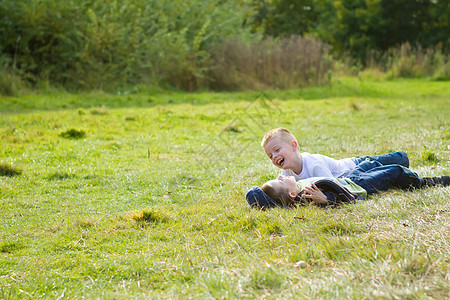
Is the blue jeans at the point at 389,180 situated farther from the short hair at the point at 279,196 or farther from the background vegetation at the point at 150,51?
the background vegetation at the point at 150,51

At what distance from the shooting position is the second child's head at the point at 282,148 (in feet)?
14.8

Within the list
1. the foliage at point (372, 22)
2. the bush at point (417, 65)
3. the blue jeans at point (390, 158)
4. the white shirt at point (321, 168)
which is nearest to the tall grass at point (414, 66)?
the bush at point (417, 65)

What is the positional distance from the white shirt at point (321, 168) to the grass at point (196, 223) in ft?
1.99

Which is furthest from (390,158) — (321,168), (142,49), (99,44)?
(142,49)

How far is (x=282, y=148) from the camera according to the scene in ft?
14.8

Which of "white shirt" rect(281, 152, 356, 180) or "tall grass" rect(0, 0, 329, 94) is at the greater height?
"tall grass" rect(0, 0, 329, 94)

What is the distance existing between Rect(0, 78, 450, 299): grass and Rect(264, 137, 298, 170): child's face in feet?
1.68

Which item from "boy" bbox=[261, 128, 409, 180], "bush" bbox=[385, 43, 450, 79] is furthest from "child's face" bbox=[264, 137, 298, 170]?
"bush" bbox=[385, 43, 450, 79]

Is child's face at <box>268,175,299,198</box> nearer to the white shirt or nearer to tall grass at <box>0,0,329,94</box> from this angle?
the white shirt

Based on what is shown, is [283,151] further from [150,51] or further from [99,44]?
[150,51]

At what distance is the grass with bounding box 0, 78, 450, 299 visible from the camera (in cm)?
263

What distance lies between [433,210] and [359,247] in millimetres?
869

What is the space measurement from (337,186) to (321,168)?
583 mm

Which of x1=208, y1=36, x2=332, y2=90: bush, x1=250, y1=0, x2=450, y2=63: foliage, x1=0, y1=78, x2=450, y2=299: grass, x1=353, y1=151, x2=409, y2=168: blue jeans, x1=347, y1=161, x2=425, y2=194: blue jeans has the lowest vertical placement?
x1=0, y1=78, x2=450, y2=299: grass
